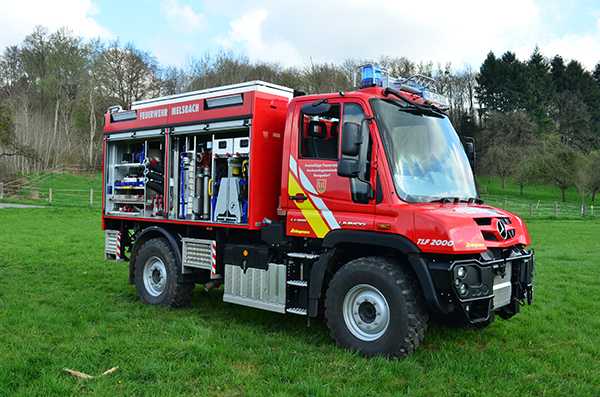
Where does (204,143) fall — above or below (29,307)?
above

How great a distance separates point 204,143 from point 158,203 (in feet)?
4.27

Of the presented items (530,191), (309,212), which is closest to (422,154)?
(309,212)

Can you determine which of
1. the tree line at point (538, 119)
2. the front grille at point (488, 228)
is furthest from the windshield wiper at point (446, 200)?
the tree line at point (538, 119)

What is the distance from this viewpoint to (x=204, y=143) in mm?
8156

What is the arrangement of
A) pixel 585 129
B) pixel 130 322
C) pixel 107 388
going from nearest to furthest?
pixel 107 388 < pixel 130 322 < pixel 585 129

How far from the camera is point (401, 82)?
7.17 m

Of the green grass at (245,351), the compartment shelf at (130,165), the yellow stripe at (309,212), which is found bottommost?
the green grass at (245,351)

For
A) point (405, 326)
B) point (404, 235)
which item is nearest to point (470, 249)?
point (404, 235)

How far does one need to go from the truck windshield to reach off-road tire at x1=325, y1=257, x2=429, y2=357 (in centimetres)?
81

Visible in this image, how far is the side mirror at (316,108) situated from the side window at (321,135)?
0.41ft

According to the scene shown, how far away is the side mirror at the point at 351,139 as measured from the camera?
5863 mm

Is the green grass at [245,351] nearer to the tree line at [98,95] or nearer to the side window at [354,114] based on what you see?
the side window at [354,114]

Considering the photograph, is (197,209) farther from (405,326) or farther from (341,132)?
(405,326)

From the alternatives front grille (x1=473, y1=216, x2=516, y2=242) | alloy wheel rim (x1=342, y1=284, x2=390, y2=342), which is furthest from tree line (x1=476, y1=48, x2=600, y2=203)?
alloy wheel rim (x1=342, y1=284, x2=390, y2=342)
